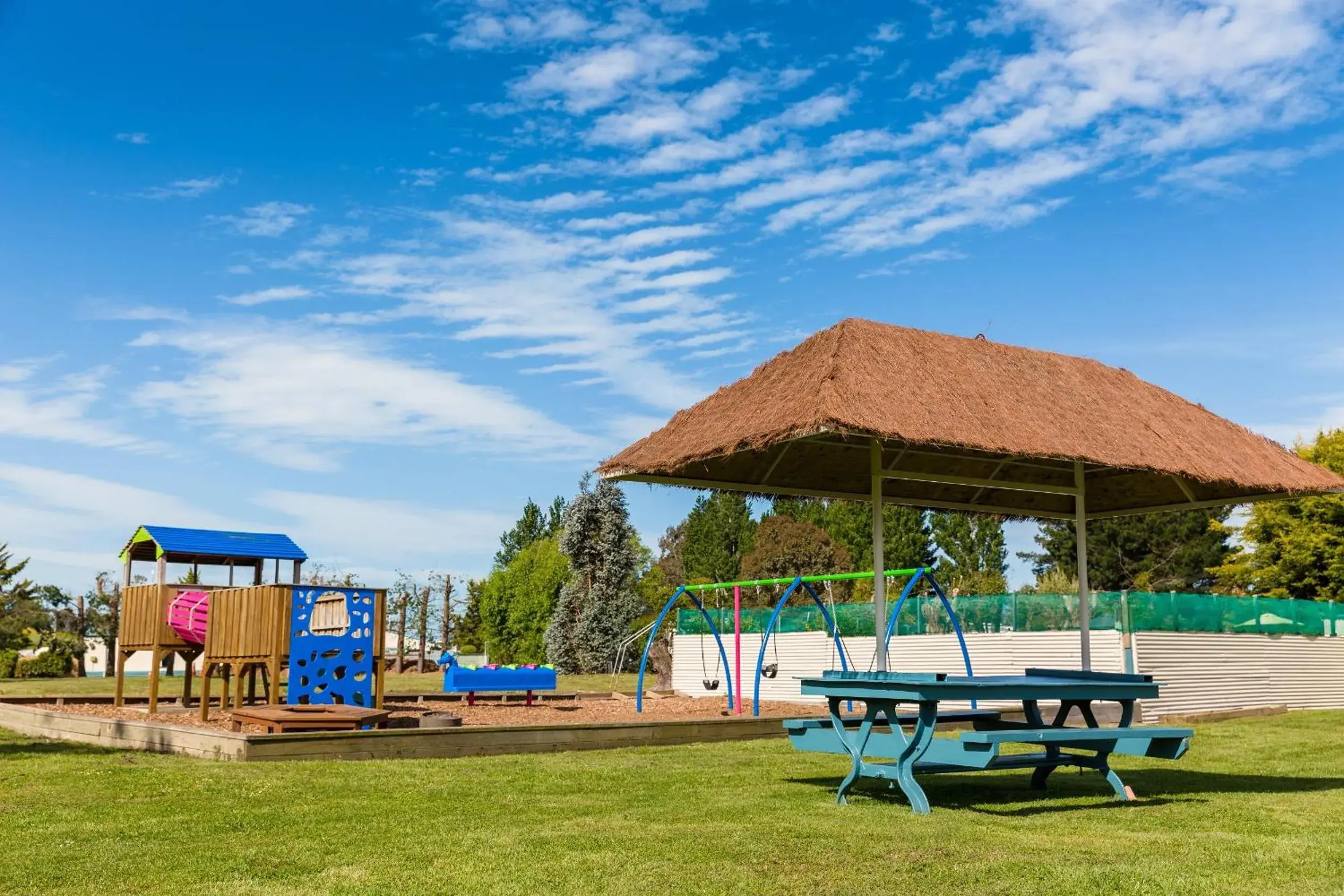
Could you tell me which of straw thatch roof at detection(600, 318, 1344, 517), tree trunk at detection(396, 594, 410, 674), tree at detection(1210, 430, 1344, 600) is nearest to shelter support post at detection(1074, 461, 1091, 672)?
straw thatch roof at detection(600, 318, 1344, 517)

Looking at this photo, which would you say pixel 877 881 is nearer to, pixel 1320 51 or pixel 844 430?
pixel 844 430

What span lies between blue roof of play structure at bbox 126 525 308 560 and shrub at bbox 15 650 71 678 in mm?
26377

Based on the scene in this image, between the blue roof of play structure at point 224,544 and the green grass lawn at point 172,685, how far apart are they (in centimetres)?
446

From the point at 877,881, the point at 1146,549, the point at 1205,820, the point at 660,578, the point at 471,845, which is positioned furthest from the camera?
the point at 660,578

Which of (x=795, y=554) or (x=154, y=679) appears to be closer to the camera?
(x=154, y=679)

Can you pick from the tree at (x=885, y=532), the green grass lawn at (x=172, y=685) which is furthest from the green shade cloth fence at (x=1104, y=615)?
the tree at (x=885, y=532)

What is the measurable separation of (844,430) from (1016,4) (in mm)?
7740

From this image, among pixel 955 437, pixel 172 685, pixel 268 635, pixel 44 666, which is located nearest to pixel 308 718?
pixel 268 635

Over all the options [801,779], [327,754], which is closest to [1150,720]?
[801,779]

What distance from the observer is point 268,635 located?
14211 mm

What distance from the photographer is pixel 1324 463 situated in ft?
121

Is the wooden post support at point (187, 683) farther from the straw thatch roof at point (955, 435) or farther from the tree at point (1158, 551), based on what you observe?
the tree at point (1158, 551)

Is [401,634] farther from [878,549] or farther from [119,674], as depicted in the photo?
[878,549]

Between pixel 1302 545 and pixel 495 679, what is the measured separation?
1055 inches
